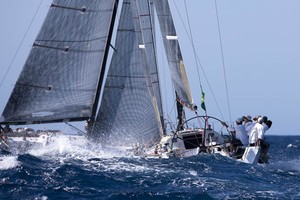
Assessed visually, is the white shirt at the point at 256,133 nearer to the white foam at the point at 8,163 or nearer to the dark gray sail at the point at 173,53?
the dark gray sail at the point at 173,53

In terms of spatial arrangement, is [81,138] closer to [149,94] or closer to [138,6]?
[149,94]

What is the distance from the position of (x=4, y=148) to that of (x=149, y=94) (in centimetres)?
645

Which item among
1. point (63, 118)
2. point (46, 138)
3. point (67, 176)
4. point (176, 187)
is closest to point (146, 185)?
point (176, 187)

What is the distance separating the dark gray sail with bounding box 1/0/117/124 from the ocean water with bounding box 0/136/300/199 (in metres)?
2.18

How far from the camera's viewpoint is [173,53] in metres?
31.4

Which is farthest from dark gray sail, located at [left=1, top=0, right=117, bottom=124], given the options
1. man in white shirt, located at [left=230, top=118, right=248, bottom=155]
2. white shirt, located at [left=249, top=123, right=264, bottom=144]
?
white shirt, located at [left=249, top=123, right=264, bottom=144]

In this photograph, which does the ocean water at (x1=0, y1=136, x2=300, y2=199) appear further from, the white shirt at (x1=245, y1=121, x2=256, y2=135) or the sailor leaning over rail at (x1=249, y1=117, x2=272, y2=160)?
the white shirt at (x1=245, y1=121, x2=256, y2=135)

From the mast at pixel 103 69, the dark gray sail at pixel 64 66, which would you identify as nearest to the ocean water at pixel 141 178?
the dark gray sail at pixel 64 66

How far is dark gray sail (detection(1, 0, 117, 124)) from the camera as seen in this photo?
27188 mm

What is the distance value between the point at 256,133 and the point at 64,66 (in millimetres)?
8137

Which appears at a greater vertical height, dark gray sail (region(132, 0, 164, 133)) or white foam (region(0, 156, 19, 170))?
dark gray sail (region(132, 0, 164, 133))

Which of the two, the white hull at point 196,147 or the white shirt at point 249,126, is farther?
the white shirt at point 249,126

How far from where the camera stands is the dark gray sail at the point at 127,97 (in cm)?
2850

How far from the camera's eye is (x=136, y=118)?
28.5 meters
